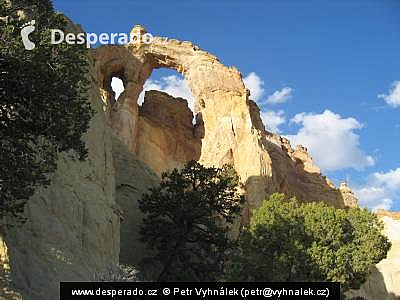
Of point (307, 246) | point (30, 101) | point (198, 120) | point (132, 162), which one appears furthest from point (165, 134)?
point (30, 101)

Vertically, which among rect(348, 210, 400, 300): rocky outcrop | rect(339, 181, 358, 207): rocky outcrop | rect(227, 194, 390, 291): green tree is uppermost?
rect(339, 181, 358, 207): rocky outcrop

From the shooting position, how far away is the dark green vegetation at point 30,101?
15898 millimetres

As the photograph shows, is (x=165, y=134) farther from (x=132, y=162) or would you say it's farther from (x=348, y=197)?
(x=348, y=197)

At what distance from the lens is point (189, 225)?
3653 cm

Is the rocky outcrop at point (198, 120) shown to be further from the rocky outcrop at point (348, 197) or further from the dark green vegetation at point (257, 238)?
the dark green vegetation at point (257, 238)

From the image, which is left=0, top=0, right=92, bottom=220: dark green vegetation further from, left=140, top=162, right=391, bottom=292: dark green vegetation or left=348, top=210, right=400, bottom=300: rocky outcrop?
left=348, top=210, right=400, bottom=300: rocky outcrop

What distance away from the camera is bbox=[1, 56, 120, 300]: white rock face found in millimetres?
18797

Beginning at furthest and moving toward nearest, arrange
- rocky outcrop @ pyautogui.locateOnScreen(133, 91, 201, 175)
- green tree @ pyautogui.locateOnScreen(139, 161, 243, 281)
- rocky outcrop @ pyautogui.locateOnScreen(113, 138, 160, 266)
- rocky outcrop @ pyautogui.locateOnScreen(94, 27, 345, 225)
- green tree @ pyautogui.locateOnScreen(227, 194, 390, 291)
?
rocky outcrop @ pyautogui.locateOnScreen(133, 91, 201, 175) → rocky outcrop @ pyautogui.locateOnScreen(94, 27, 345, 225) → rocky outcrop @ pyautogui.locateOnScreen(113, 138, 160, 266) → green tree @ pyautogui.locateOnScreen(139, 161, 243, 281) → green tree @ pyautogui.locateOnScreen(227, 194, 390, 291)

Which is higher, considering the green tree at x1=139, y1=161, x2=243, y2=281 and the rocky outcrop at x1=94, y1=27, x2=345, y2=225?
the rocky outcrop at x1=94, y1=27, x2=345, y2=225

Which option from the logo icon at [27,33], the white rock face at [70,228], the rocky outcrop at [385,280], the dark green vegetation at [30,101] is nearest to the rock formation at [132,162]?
the white rock face at [70,228]

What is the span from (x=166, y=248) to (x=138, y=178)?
32.1 ft

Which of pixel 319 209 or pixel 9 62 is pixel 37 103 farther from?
pixel 319 209

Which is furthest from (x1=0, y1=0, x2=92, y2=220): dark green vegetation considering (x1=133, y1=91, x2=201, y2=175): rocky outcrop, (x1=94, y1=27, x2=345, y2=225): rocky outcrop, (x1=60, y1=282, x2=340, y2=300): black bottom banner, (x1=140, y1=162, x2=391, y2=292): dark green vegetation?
(x1=133, y1=91, x2=201, y2=175): rocky outcrop

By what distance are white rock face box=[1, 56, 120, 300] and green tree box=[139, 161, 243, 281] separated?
5.11 metres
